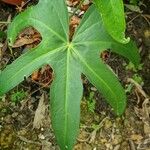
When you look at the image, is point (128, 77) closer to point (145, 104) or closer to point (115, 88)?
point (145, 104)

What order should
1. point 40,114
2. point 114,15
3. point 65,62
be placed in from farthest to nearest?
point 40,114 → point 65,62 → point 114,15

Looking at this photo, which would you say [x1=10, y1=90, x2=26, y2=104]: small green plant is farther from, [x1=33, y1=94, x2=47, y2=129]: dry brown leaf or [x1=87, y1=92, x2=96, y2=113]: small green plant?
[x1=87, y1=92, x2=96, y2=113]: small green plant

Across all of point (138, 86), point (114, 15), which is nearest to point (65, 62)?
point (114, 15)

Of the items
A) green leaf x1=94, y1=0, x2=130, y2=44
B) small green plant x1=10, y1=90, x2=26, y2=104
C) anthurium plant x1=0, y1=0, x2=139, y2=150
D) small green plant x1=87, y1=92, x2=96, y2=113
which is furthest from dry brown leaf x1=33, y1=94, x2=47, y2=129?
green leaf x1=94, y1=0, x2=130, y2=44

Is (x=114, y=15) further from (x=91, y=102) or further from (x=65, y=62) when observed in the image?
(x=91, y=102)

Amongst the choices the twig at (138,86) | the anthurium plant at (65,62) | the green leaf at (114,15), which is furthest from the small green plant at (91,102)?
the green leaf at (114,15)

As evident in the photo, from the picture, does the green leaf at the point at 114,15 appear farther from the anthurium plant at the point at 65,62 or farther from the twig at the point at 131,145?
the twig at the point at 131,145

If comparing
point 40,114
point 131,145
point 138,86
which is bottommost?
point 131,145
